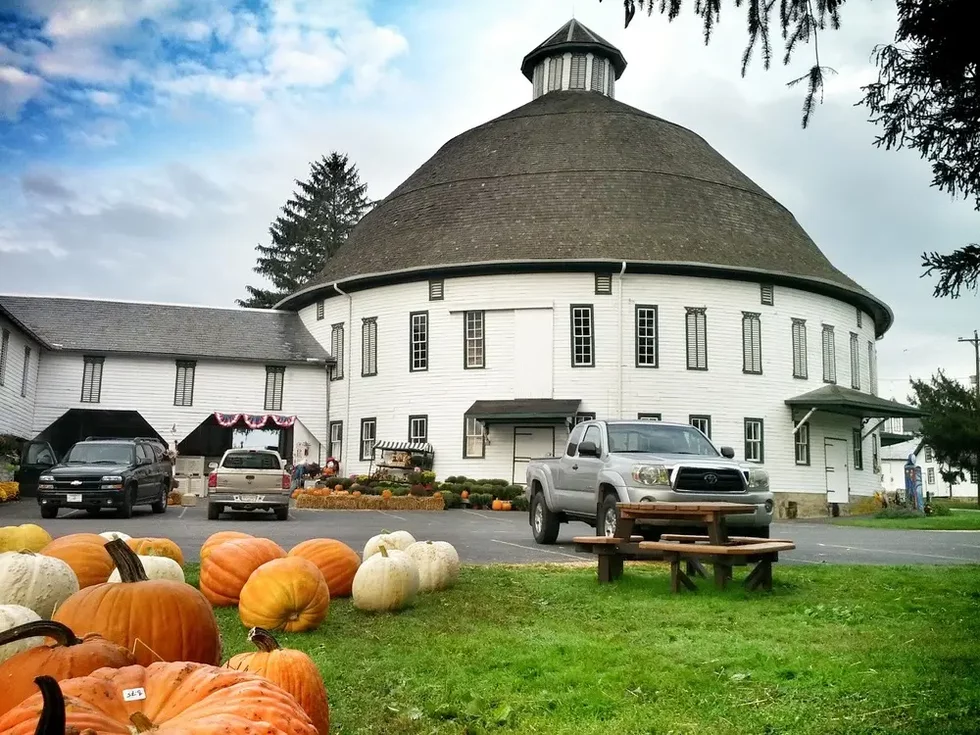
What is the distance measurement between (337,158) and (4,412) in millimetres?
40293

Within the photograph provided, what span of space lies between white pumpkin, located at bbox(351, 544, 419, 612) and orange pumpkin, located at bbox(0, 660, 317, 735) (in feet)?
18.7

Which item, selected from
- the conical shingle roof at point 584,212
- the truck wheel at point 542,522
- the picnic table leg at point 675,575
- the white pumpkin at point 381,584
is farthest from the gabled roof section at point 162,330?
the white pumpkin at point 381,584

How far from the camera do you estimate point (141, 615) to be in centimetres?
423

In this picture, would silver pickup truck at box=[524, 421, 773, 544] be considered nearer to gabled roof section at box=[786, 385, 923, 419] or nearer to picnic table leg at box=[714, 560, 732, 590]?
picnic table leg at box=[714, 560, 732, 590]

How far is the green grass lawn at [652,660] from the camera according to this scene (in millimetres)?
4941

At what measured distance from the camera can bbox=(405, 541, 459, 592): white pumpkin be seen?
31.7 ft

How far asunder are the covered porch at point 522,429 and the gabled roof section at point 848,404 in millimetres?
9063

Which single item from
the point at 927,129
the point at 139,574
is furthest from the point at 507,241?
the point at 139,574

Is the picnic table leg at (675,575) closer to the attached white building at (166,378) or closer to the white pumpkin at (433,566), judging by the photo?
the white pumpkin at (433,566)

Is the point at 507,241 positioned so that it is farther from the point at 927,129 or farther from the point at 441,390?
the point at 927,129

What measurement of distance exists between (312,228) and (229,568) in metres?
61.7

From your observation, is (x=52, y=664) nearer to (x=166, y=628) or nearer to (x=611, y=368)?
(x=166, y=628)

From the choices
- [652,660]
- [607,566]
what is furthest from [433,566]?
[652,660]

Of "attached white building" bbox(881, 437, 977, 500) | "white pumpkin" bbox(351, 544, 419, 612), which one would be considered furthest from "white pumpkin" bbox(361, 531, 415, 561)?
"attached white building" bbox(881, 437, 977, 500)
